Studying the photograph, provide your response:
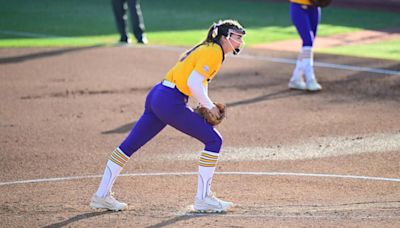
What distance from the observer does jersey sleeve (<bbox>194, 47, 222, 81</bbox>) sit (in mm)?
8055

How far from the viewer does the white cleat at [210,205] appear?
8.29 meters

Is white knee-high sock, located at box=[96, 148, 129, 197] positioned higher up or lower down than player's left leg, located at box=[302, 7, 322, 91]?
higher up

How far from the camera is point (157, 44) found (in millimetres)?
18625

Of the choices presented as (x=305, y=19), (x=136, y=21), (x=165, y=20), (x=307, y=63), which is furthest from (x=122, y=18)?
(x=305, y=19)

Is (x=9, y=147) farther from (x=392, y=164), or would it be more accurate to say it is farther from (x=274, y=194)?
Answer: (x=392, y=164)

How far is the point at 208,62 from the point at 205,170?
1.04m

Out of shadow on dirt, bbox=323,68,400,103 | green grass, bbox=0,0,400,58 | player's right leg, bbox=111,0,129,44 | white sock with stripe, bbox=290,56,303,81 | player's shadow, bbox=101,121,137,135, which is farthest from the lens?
green grass, bbox=0,0,400,58

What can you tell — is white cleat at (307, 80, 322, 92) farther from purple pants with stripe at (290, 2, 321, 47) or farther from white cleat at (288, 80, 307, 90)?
purple pants with stripe at (290, 2, 321, 47)

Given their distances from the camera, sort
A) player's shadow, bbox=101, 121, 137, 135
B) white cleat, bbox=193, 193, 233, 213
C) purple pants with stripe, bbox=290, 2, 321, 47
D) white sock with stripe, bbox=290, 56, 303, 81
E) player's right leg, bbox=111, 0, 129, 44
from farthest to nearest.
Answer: player's right leg, bbox=111, 0, 129, 44 < white sock with stripe, bbox=290, 56, 303, 81 < purple pants with stripe, bbox=290, 2, 321, 47 < player's shadow, bbox=101, 121, 137, 135 < white cleat, bbox=193, 193, 233, 213

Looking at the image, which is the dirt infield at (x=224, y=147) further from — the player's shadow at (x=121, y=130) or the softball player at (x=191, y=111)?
the softball player at (x=191, y=111)

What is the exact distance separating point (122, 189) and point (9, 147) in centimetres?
247

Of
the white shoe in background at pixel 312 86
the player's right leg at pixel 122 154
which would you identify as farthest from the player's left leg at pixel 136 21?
the player's right leg at pixel 122 154

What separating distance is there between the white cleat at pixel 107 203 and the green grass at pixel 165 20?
33.8 ft

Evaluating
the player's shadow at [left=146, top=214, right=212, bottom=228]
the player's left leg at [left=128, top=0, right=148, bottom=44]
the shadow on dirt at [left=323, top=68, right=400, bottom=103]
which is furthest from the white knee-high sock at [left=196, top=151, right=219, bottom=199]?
the player's left leg at [left=128, top=0, right=148, bottom=44]
